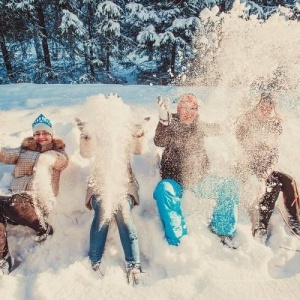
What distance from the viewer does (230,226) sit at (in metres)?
2.78

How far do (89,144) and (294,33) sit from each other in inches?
226

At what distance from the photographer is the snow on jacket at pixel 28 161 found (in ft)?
9.66

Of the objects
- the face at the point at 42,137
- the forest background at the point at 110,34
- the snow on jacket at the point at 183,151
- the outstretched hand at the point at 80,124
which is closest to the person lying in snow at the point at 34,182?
the face at the point at 42,137

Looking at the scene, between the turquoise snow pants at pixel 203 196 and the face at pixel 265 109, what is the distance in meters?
0.72

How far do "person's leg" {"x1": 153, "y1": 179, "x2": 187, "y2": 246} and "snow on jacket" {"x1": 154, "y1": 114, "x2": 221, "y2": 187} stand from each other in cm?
25

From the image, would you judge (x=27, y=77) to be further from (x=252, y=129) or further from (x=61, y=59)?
(x=252, y=129)

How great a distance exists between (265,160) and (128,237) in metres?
1.50

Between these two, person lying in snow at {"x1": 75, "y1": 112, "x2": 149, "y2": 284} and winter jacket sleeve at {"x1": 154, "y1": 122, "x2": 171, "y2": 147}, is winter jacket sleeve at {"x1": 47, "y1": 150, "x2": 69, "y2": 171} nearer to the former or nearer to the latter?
person lying in snow at {"x1": 75, "y1": 112, "x2": 149, "y2": 284}

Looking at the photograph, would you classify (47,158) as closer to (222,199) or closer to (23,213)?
(23,213)

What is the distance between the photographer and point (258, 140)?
3.19 meters

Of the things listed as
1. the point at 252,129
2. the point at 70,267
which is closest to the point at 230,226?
the point at 252,129

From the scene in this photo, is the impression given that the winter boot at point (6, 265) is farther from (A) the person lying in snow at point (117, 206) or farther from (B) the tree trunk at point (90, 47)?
(B) the tree trunk at point (90, 47)

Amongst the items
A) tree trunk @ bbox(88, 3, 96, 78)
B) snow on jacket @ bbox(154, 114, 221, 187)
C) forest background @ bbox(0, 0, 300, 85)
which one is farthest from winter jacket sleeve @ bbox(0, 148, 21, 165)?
tree trunk @ bbox(88, 3, 96, 78)

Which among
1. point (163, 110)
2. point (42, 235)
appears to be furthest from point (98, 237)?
point (163, 110)
